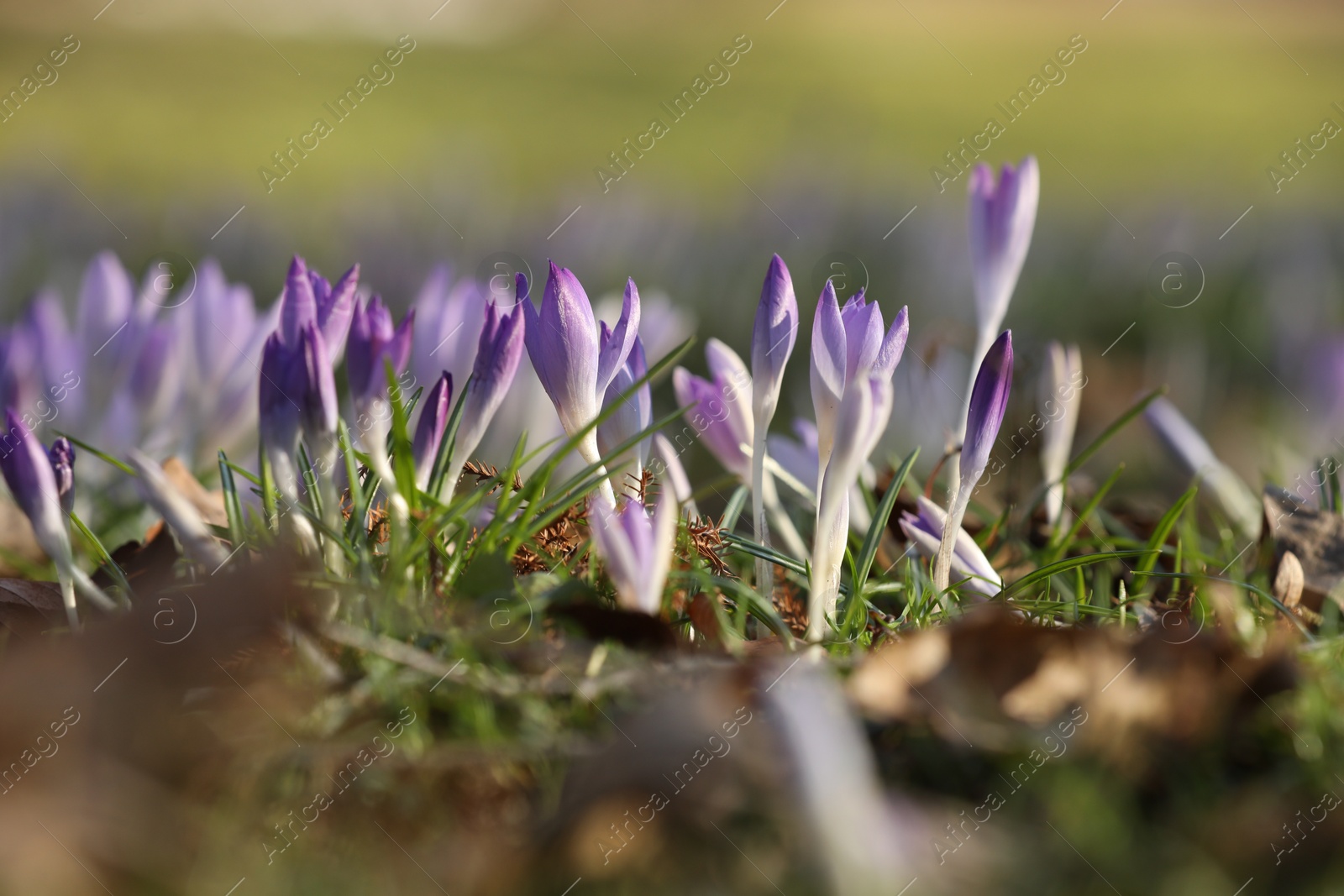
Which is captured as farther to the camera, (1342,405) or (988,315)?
(1342,405)

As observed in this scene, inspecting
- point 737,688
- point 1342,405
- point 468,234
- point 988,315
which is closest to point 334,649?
point 737,688

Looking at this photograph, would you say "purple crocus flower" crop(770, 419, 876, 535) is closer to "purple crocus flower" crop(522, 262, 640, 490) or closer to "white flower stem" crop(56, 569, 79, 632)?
"purple crocus flower" crop(522, 262, 640, 490)

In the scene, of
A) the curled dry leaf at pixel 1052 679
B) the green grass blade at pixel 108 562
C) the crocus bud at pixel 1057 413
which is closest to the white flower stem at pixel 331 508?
the green grass blade at pixel 108 562

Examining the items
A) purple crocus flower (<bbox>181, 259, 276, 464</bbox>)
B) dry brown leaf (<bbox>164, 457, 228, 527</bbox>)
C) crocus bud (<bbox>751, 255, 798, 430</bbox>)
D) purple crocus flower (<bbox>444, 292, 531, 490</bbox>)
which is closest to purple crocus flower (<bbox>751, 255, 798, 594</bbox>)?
crocus bud (<bbox>751, 255, 798, 430</bbox>)

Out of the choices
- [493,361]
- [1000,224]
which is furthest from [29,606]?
[1000,224]

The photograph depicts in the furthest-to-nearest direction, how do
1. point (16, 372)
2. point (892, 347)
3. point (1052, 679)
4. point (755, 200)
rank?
point (755, 200)
point (16, 372)
point (892, 347)
point (1052, 679)

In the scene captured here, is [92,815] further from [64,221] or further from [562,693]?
[64,221]

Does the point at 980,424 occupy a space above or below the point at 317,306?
below

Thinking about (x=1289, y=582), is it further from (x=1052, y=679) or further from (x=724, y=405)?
(x=724, y=405)
